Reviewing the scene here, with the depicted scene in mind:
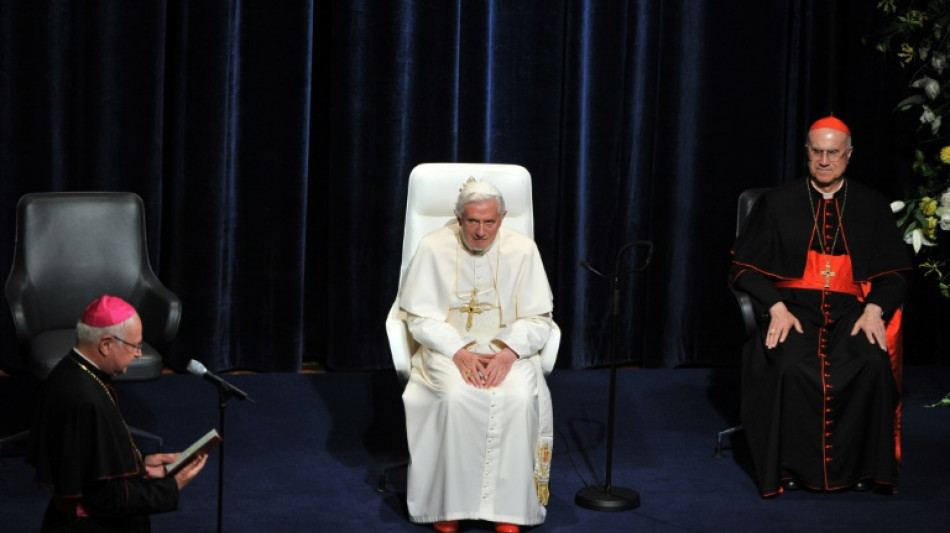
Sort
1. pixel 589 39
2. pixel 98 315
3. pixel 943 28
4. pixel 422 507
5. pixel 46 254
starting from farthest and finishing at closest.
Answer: pixel 589 39
pixel 943 28
pixel 46 254
pixel 422 507
pixel 98 315

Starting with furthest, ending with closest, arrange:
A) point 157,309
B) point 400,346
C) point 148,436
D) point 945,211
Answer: point 945,211 → point 157,309 → point 148,436 → point 400,346

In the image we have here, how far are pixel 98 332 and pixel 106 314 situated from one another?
0.05 metres

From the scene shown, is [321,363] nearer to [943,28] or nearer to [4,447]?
[4,447]

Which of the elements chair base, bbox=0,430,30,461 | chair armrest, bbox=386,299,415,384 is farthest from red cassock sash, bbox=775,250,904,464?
chair base, bbox=0,430,30,461

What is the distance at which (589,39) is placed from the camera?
6.53 meters

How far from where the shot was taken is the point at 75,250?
545 cm

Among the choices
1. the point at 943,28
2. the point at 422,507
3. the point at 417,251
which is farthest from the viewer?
the point at 943,28

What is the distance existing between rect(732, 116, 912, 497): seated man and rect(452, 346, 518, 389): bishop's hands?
3.45ft

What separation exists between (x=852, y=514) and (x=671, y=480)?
0.67m

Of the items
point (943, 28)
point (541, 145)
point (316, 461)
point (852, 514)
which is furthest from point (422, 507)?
point (943, 28)

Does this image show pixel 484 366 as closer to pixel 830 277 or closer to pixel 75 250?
pixel 830 277

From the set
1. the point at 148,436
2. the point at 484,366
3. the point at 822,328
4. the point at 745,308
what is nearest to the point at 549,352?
the point at 484,366

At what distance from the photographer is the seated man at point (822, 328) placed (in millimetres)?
4996

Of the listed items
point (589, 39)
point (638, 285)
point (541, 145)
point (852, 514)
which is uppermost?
point (589, 39)
